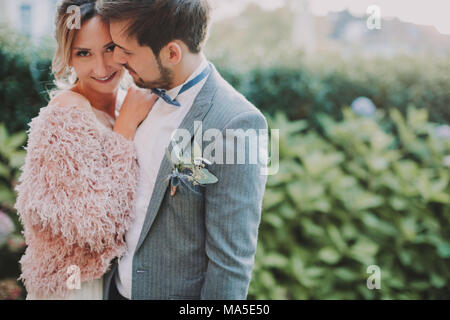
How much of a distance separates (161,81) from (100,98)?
421mm

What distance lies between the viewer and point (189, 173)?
1.38 meters

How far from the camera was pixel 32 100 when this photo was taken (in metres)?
2.70

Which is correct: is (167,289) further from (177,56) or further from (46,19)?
(46,19)

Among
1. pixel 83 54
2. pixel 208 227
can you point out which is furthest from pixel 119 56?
pixel 208 227

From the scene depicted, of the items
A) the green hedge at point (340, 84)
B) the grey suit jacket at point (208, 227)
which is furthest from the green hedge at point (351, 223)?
the grey suit jacket at point (208, 227)

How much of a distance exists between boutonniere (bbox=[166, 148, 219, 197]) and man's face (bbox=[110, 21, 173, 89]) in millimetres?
330

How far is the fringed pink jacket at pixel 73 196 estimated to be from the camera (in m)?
1.40

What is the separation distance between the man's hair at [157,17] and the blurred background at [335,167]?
3.81 feet

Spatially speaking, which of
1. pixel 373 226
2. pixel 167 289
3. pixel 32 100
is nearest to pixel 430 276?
pixel 373 226

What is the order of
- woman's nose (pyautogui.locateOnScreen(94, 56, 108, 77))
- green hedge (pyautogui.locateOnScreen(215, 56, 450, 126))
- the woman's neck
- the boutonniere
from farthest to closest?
green hedge (pyautogui.locateOnScreen(215, 56, 450, 126)), the woman's neck, woman's nose (pyautogui.locateOnScreen(94, 56, 108, 77)), the boutonniere

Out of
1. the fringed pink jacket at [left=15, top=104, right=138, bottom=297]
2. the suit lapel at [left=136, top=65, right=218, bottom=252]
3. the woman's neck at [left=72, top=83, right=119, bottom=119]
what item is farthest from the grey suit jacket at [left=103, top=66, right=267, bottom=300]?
the woman's neck at [left=72, top=83, right=119, bottom=119]

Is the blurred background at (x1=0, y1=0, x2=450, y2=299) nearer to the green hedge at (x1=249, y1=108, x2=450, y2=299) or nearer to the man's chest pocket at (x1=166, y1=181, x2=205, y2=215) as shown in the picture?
the green hedge at (x1=249, y1=108, x2=450, y2=299)

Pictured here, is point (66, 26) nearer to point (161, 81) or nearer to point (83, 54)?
point (83, 54)

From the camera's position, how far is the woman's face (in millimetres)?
1513
